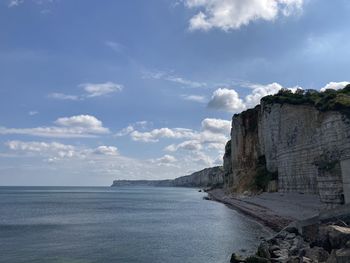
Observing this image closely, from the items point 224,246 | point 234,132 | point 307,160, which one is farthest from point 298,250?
point 234,132

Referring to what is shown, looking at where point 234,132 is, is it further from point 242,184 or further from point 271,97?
point 271,97

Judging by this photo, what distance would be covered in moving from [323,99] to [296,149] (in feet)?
50.9

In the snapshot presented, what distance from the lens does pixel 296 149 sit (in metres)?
52.4

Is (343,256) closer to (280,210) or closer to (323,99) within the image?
(323,99)

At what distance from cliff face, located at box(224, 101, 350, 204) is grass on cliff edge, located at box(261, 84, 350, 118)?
52cm

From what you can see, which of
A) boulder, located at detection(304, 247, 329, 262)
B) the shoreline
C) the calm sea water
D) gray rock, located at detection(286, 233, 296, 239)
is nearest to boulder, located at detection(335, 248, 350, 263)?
boulder, located at detection(304, 247, 329, 262)

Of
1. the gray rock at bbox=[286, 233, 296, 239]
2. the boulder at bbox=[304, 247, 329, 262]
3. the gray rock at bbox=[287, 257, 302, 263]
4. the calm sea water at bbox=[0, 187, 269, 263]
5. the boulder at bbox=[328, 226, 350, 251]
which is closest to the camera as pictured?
the boulder at bbox=[328, 226, 350, 251]

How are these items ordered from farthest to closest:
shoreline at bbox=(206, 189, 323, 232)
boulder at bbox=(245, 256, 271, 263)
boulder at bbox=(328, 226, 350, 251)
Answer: shoreline at bbox=(206, 189, 323, 232) < boulder at bbox=(245, 256, 271, 263) < boulder at bbox=(328, 226, 350, 251)

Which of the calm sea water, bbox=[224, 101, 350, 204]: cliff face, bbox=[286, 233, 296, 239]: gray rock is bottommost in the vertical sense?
the calm sea water

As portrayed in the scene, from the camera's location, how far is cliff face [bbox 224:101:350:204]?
102 ft

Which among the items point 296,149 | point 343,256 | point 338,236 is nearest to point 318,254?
point 338,236

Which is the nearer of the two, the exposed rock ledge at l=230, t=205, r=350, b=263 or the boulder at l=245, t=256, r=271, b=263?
the exposed rock ledge at l=230, t=205, r=350, b=263

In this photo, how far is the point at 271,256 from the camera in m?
22.8

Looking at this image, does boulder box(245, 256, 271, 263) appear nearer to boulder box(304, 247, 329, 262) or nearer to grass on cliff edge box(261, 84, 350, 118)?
boulder box(304, 247, 329, 262)
